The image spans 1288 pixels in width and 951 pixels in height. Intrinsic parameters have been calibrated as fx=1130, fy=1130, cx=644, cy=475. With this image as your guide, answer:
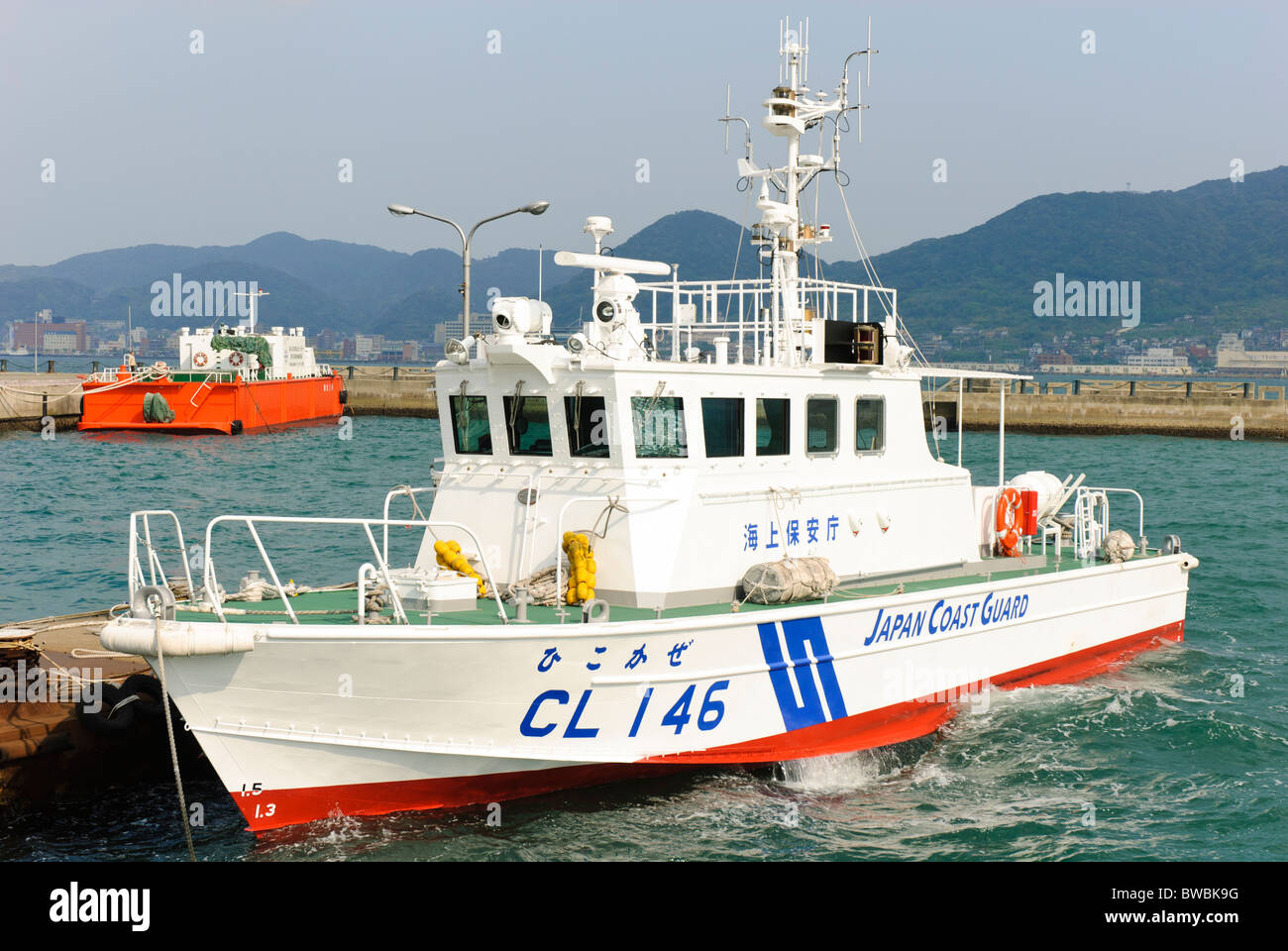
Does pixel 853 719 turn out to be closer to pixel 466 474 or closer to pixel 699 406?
pixel 699 406

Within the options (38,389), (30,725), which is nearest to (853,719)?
(30,725)

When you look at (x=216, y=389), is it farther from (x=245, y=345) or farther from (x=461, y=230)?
(x=461, y=230)

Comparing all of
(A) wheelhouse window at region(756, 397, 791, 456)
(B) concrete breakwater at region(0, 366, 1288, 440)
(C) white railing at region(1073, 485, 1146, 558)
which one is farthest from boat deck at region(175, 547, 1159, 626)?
(B) concrete breakwater at region(0, 366, 1288, 440)

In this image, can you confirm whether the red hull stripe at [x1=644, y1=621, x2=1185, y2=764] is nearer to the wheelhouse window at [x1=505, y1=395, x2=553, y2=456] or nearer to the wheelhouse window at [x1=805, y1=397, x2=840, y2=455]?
the wheelhouse window at [x1=805, y1=397, x2=840, y2=455]

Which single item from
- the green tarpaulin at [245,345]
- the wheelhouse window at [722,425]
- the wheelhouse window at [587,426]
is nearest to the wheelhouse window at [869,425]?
the wheelhouse window at [722,425]

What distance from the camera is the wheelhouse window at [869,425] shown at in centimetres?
1241

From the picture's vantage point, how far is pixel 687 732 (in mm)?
9914

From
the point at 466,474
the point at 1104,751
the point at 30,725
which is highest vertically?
the point at 466,474

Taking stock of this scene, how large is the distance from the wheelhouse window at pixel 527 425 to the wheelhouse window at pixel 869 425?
3580 mm

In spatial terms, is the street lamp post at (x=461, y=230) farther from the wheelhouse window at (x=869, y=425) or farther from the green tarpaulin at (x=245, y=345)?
the green tarpaulin at (x=245, y=345)

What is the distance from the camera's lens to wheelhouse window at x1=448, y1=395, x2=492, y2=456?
11.3 metres

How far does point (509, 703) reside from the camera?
920 cm

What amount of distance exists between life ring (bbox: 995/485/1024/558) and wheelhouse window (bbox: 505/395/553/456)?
6738 millimetres
